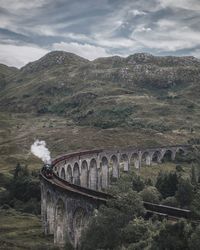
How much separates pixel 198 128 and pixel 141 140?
42.3m

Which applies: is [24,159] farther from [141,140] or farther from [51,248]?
[51,248]

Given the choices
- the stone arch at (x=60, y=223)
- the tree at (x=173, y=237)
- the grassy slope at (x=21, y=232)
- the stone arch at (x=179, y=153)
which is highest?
the tree at (x=173, y=237)

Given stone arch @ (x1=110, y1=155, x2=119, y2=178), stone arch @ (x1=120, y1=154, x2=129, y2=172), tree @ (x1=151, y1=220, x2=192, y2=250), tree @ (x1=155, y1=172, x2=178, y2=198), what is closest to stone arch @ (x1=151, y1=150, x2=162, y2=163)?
stone arch @ (x1=120, y1=154, x2=129, y2=172)

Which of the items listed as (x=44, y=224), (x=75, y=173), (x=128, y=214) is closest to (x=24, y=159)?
(x=75, y=173)

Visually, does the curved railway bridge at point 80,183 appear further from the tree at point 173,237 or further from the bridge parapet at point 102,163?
the tree at point 173,237

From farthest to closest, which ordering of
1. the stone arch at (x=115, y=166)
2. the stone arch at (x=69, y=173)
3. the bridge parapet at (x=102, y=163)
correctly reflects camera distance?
the stone arch at (x=115, y=166) < the bridge parapet at (x=102, y=163) < the stone arch at (x=69, y=173)

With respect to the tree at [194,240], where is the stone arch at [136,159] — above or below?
below

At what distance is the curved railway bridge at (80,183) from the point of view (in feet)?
172

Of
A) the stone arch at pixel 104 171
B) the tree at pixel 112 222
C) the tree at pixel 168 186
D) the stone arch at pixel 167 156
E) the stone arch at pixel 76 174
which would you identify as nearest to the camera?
the tree at pixel 112 222

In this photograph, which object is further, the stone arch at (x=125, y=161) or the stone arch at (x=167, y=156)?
the stone arch at (x=167, y=156)

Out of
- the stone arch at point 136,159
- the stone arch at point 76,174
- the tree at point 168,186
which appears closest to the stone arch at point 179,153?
the stone arch at point 136,159

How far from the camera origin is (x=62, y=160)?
88.5 meters

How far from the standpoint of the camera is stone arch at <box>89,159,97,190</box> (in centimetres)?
10240

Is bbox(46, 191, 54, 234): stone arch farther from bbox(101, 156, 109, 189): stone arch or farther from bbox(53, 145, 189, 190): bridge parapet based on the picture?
bbox(101, 156, 109, 189): stone arch
